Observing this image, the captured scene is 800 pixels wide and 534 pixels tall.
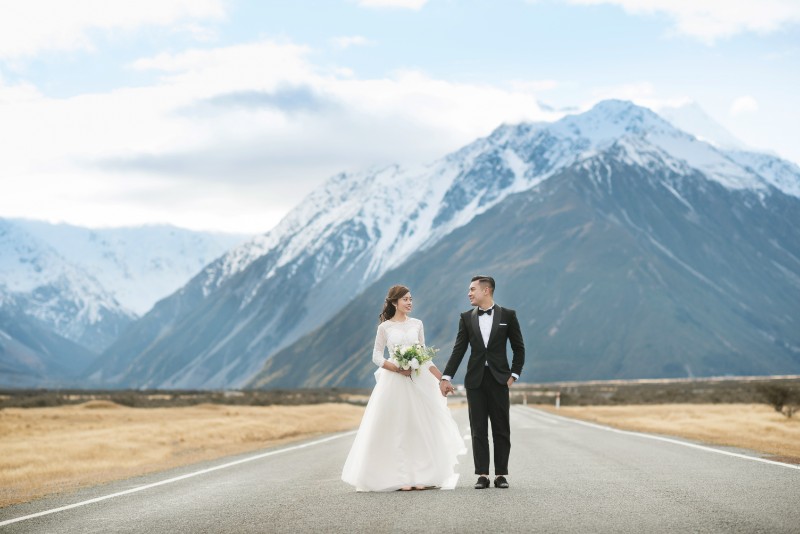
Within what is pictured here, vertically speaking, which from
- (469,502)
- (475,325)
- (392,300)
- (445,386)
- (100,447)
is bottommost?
(100,447)

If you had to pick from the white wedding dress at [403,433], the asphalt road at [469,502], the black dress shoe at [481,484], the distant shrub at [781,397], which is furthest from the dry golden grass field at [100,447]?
the distant shrub at [781,397]

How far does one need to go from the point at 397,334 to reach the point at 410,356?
347mm

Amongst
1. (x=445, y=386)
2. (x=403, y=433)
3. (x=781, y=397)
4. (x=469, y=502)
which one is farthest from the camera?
(x=781, y=397)

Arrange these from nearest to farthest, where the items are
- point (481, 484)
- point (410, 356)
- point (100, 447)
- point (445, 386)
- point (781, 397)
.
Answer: point (481, 484), point (445, 386), point (410, 356), point (100, 447), point (781, 397)

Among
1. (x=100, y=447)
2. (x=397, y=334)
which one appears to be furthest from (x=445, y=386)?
(x=100, y=447)

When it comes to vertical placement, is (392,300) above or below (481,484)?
above

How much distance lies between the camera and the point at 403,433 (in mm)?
13500

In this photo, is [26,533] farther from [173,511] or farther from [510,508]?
[510,508]

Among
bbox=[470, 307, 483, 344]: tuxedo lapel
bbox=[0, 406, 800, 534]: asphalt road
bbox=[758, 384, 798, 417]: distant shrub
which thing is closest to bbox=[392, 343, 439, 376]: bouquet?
bbox=[470, 307, 483, 344]: tuxedo lapel

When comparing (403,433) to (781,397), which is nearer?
(403,433)

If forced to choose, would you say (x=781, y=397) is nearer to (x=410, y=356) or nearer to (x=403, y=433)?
(x=410, y=356)

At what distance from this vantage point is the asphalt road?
984 cm

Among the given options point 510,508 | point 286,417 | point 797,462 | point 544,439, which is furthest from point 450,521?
point 286,417

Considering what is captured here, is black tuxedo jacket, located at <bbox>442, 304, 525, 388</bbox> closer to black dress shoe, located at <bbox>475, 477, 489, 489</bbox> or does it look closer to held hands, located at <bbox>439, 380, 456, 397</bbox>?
held hands, located at <bbox>439, 380, 456, 397</bbox>
